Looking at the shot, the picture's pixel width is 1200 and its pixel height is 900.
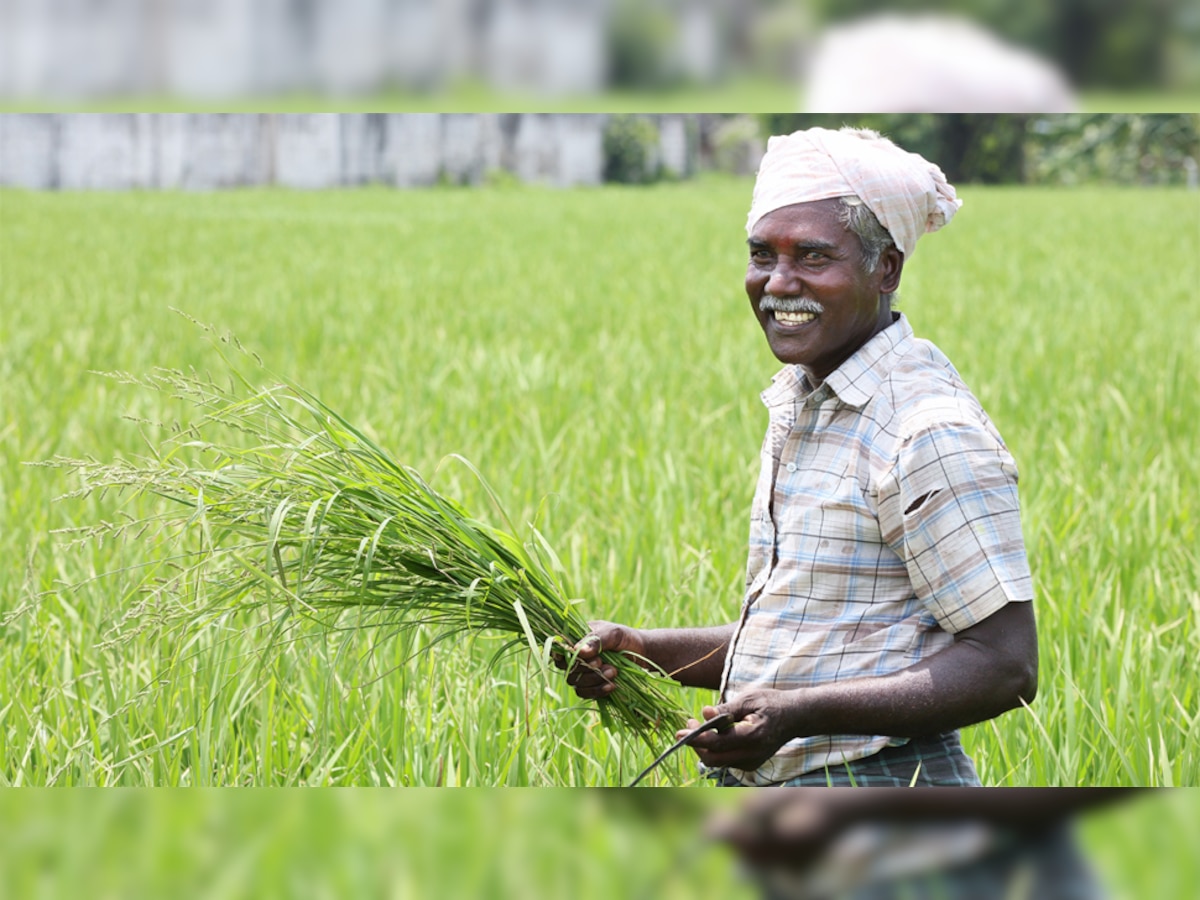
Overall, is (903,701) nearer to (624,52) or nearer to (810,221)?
(810,221)

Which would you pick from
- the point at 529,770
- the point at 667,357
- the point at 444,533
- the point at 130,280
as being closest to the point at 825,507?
the point at 444,533

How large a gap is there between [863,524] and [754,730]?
231 millimetres

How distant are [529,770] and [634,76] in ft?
5.31

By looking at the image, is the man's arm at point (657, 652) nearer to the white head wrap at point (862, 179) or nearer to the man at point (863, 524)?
the man at point (863, 524)

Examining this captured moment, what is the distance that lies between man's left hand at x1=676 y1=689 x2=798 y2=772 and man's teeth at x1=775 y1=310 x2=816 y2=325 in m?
0.37

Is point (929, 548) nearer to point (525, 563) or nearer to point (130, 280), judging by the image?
point (525, 563)

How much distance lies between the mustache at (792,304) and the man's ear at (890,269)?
83mm

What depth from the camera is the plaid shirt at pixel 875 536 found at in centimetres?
120

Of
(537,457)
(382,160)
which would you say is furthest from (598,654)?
(382,160)

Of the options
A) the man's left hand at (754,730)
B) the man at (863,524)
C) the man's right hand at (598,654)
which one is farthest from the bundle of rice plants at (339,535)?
the man's left hand at (754,730)

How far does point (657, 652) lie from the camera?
4.87 feet

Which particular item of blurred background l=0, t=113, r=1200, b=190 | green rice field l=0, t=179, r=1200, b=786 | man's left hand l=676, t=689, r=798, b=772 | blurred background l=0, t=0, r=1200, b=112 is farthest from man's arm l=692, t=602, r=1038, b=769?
blurred background l=0, t=113, r=1200, b=190

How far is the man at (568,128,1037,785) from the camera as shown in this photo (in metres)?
1.18

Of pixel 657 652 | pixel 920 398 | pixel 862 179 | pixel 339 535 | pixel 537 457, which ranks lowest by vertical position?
pixel 537 457
